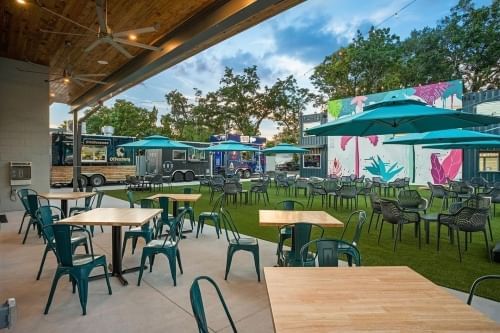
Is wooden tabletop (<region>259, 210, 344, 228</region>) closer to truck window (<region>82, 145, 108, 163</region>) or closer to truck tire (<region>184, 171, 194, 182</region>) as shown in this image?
truck window (<region>82, 145, 108, 163</region>)

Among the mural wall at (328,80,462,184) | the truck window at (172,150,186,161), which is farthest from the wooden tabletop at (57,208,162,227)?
the truck window at (172,150,186,161)

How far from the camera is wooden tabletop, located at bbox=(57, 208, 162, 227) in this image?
3.59 metres

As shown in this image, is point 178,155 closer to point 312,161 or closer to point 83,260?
point 312,161

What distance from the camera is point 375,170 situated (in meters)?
16.8

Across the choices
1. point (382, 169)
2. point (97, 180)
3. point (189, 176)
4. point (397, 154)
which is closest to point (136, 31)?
point (97, 180)

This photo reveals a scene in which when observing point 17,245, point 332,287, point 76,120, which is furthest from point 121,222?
point 76,120

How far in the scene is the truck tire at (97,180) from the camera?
619 inches

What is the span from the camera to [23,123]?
28.7 ft

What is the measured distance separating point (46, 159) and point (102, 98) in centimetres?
258

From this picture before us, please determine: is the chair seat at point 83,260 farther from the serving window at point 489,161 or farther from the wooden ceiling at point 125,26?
the serving window at point 489,161

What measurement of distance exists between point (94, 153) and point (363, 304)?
54.3 ft

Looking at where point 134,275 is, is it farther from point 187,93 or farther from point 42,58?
point 187,93

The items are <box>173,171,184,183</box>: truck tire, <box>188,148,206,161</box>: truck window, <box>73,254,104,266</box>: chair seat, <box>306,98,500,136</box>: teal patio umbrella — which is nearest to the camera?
<box>73,254,104,266</box>: chair seat

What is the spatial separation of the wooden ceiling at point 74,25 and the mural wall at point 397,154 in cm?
1229
